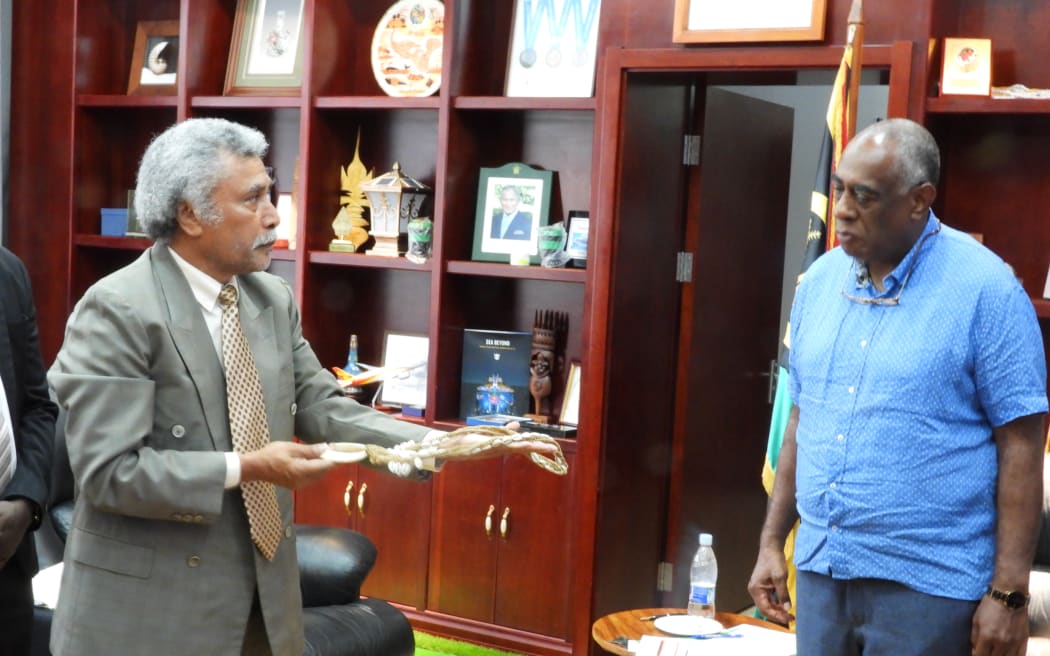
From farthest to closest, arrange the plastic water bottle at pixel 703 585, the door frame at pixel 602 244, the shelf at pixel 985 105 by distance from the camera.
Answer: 1. the door frame at pixel 602 244
2. the shelf at pixel 985 105
3. the plastic water bottle at pixel 703 585

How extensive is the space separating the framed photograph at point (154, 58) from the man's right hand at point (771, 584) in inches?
133

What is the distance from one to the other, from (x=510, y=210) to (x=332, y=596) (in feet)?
5.05

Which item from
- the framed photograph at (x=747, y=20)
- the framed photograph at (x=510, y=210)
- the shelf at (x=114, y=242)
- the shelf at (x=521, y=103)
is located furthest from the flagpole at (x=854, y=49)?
the shelf at (x=114, y=242)

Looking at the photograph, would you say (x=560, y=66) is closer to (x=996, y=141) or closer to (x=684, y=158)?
(x=684, y=158)

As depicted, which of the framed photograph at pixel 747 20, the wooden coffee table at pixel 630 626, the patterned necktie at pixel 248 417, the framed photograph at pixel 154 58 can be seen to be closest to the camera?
the patterned necktie at pixel 248 417

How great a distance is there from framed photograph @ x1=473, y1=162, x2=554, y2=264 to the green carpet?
1.28 meters

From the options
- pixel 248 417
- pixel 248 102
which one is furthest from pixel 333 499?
pixel 248 417

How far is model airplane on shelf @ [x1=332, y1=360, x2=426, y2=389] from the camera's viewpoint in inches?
171

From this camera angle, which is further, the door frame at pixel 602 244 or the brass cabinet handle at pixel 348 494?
the brass cabinet handle at pixel 348 494

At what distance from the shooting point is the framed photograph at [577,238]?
4.14 metres

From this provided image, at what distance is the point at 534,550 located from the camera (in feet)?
13.5

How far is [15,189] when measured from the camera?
4.99 m

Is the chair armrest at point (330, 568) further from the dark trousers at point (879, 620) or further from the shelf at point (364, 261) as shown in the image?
the dark trousers at point (879, 620)

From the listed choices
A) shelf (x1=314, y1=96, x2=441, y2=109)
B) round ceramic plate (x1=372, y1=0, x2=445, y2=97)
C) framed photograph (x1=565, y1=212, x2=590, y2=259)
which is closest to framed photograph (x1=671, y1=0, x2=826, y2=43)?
framed photograph (x1=565, y1=212, x2=590, y2=259)
